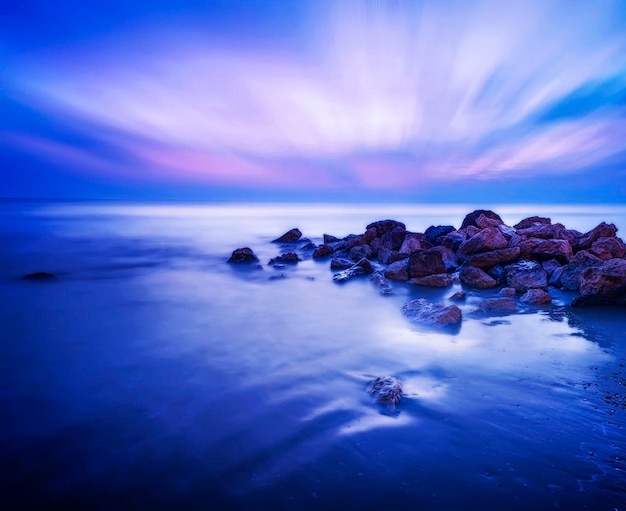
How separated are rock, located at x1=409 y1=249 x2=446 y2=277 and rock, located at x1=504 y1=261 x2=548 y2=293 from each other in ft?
5.84

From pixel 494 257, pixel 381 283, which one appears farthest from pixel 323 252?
pixel 494 257

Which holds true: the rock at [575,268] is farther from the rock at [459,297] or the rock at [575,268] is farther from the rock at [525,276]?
the rock at [459,297]

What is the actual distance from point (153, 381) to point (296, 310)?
4126 millimetres

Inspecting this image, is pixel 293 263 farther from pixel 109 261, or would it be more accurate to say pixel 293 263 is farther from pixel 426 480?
pixel 426 480

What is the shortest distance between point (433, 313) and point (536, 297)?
2931 mm

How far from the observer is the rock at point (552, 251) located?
33.8ft

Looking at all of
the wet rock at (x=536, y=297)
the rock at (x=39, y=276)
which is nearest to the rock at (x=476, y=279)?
the wet rock at (x=536, y=297)

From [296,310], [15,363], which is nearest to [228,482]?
[15,363]

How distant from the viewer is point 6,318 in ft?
24.9

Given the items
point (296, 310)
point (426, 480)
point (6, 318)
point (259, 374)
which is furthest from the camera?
point (296, 310)

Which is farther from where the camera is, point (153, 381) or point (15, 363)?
point (15, 363)

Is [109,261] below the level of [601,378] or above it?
above

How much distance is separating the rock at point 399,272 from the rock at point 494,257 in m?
1.84

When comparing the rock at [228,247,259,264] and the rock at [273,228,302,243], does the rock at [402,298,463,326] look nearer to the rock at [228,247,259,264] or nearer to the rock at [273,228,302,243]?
the rock at [228,247,259,264]
